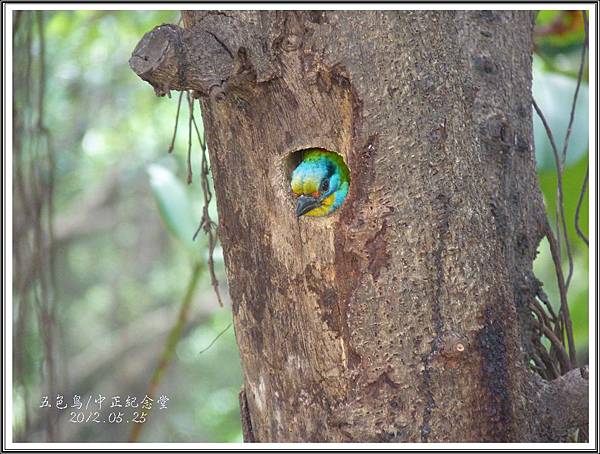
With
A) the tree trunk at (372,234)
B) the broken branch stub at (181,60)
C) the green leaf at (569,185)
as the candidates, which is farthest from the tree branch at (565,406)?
the broken branch stub at (181,60)

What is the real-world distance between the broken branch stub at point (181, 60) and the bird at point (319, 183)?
326 mm

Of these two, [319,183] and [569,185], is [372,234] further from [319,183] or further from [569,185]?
[569,185]

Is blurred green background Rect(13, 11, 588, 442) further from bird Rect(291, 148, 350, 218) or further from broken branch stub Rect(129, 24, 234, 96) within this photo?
broken branch stub Rect(129, 24, 234, 96)

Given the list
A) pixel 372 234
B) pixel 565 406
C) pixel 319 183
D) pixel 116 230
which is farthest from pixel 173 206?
pixel 116 230

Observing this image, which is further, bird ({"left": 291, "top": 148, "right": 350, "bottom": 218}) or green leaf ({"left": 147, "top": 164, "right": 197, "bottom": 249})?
green leaf ({"left": 147, "top": 164, "right": 197, "bottom": 249})

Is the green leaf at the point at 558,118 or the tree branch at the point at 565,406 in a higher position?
the green leaf at the point at 558,118

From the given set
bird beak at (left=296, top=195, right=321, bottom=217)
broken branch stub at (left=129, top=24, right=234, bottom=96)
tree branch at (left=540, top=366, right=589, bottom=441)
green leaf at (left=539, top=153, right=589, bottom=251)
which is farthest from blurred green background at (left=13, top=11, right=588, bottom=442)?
broken branch stub at (left=129, top=24, right=234, bottom=96)

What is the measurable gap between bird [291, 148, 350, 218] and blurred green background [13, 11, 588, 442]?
72 cm

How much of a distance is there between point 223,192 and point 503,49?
30.3 inches

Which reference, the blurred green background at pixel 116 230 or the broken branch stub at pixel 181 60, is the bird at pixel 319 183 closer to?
the broken branch stub at pixel 181 60

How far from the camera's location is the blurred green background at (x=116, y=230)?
2.49 meters

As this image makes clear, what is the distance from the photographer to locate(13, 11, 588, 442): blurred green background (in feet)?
8.18

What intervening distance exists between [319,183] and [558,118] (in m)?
0.99

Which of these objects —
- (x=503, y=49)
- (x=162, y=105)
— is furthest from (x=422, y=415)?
(x=162, y=105)
